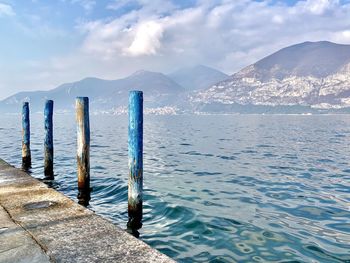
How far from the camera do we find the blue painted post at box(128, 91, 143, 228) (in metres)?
7.36

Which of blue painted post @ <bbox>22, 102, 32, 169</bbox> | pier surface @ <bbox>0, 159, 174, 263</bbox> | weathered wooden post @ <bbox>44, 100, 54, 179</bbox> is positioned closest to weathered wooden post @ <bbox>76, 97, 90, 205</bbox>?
pier surface @ <bbox>0, 159, 174, 263</bbox>

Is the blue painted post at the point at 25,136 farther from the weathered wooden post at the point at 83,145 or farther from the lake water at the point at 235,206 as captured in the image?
the weathered wooden post at the point at 83,145

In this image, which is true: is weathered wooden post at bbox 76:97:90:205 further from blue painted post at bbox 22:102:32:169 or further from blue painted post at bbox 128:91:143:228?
blue painted post at bbox 22:102:32:169

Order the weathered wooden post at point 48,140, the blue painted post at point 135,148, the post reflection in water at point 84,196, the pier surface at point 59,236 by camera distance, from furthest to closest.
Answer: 1. the weathered wooden post at point 48,140
2. the post reflection in water at point 84,196
3. the blue painted post at point 135,148
4. the pier surface at point 59,236

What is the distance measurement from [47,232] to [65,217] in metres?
0.79

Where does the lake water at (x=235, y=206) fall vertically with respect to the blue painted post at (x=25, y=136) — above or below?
below

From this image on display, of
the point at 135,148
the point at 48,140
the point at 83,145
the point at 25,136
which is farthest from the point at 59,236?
the point at 25,136

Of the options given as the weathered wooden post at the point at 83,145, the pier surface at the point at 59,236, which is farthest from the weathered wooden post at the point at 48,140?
the pier surface at the point at 59,236

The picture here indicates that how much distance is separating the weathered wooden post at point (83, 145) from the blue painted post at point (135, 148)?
10.6 feet

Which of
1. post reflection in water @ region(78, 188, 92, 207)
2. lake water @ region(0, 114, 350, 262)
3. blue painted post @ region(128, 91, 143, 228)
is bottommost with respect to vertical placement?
lake water @ region(0, 114, 350, 262)

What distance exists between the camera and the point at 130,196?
301 inches

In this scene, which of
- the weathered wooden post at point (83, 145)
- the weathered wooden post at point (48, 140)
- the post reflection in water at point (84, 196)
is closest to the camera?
the weathered wooden post at point (83, 145)

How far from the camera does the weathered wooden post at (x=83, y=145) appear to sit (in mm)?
10125

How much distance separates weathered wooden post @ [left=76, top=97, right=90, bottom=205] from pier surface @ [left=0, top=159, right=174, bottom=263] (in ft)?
9.20
